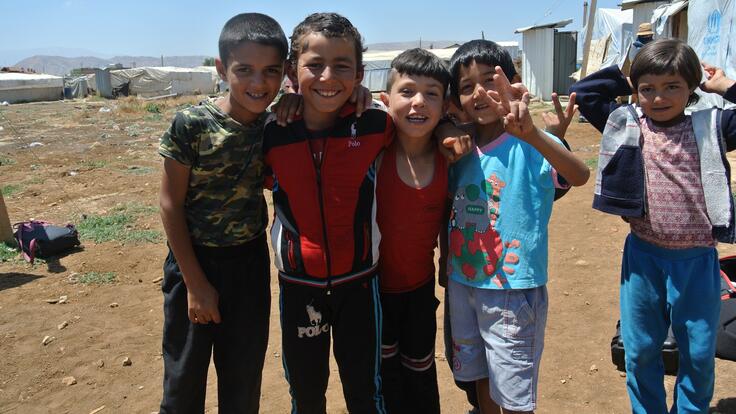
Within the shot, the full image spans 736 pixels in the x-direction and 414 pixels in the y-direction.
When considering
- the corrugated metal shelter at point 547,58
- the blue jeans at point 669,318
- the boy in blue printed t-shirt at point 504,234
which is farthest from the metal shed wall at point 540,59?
the boy in blue printed t-shirt at point 504,234

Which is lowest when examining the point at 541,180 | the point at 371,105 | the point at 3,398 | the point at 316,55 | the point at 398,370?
the point at 3,398

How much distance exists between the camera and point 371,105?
2.07 metres

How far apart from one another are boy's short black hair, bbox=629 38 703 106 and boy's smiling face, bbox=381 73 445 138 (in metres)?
0.79

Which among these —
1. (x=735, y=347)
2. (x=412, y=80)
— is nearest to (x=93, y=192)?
(x=412, y=80)

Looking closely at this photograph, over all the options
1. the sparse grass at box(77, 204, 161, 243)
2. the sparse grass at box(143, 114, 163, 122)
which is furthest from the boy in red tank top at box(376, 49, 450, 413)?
the sparse grass at box(143, 114, 163, 122)

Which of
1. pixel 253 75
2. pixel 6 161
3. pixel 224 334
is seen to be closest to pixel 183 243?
pixel 224 334

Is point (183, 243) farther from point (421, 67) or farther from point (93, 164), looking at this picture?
point (93, 164)

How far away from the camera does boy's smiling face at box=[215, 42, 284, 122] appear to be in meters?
2.00

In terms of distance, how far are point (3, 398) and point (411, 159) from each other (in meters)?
2.67

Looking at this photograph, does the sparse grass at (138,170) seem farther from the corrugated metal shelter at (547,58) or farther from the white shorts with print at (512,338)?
the corrugated metal shelter at (547,58)

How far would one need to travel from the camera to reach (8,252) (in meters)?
5.45

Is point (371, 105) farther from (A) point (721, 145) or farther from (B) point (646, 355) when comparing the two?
(B) point (646, 355)

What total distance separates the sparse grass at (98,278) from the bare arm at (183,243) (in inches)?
123

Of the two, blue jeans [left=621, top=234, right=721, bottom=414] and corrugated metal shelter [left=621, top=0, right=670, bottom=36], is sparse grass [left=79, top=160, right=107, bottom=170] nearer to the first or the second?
blue jeans [left=621, top=234, right=721, bottom=414]
